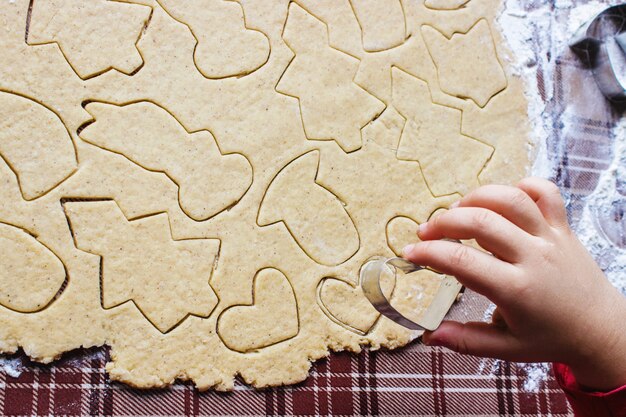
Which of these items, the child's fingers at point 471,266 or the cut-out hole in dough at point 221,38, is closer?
the child's fingers at point 471,266

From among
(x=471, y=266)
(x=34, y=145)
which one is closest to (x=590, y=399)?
(x=471, y=266)

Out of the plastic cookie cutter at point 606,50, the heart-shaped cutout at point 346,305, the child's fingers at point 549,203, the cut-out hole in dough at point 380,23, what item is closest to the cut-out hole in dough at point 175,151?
the heart-shaped cutout at point 346,305

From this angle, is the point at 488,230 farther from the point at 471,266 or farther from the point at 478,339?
the point at 478,339

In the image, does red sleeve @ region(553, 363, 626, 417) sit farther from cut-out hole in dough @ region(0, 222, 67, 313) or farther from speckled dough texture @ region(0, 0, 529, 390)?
cut-out hole in dough @ region(0, 222, 67, 313)

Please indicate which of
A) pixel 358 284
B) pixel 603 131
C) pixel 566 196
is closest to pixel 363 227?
pixel 358 284

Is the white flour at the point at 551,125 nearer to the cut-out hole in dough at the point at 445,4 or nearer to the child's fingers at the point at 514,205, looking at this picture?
the cut-out hole in dough at the point at 445,4

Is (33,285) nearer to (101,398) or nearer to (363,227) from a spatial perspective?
(101,398)

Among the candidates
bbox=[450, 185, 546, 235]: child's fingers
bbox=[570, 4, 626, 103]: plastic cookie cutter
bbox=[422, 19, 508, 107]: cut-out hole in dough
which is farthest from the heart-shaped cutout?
bbox=[570, 4, 626, 103]: plastic cookie cutter
